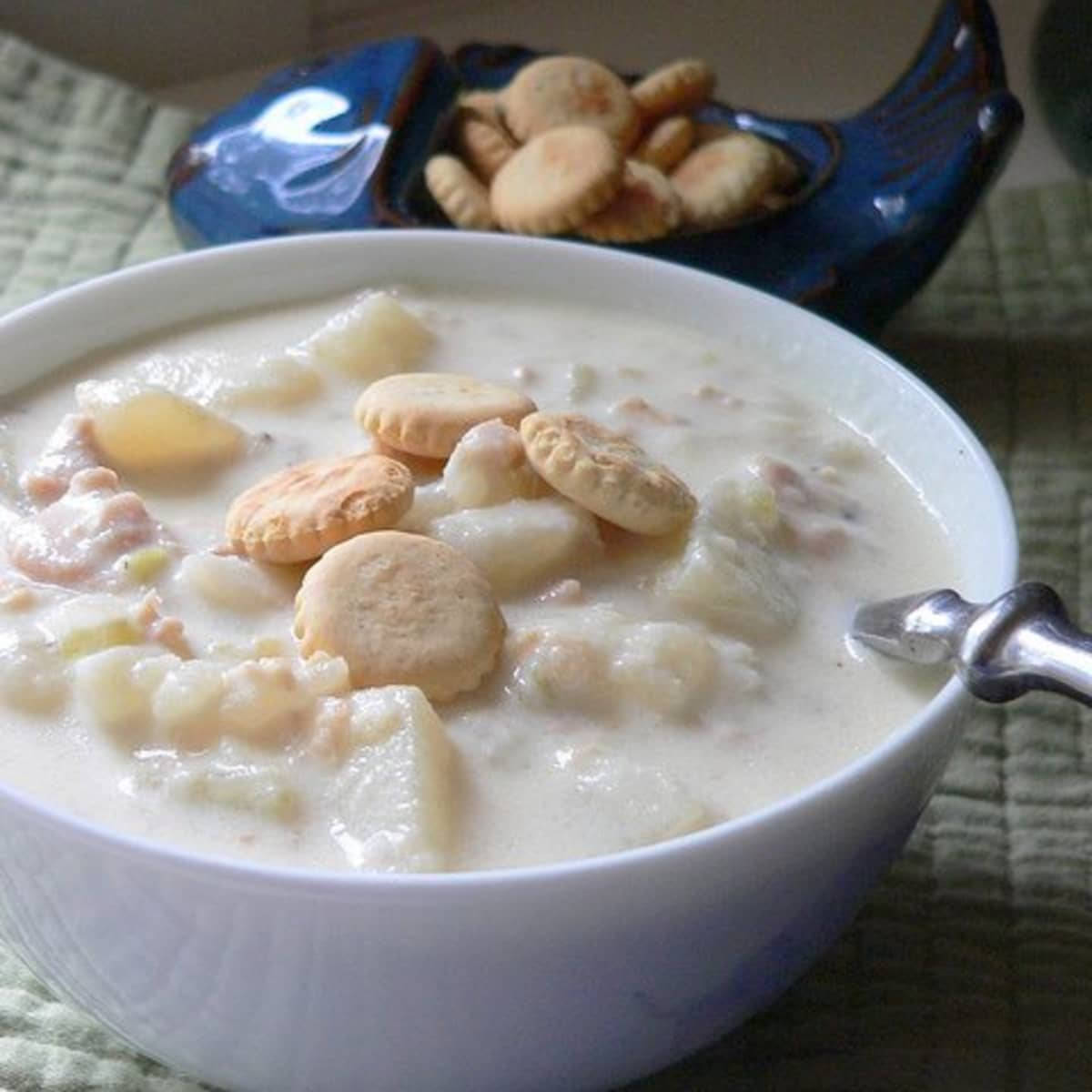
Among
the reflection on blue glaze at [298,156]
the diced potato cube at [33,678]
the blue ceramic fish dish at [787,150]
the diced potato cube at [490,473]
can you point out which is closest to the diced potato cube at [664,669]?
the diced potato cube at [490,473]

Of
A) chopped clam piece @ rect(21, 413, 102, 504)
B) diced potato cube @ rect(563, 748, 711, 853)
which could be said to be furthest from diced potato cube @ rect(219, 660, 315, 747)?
chopped clam piece @ rect(21, 413, 102, 504)

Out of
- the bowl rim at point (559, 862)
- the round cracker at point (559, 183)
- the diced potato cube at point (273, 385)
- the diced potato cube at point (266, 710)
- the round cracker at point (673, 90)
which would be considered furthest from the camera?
the round cracker at point (673, 90)

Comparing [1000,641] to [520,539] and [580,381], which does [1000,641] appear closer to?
[520,539]

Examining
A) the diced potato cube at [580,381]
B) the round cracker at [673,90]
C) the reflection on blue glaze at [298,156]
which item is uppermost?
the diced potato cube at [580,381]

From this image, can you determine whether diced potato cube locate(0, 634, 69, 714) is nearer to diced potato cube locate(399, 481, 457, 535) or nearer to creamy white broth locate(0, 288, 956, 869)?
creamy white broth locate(0, 288, 956, 869)

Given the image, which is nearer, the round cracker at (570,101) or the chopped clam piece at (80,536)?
the chopped clam piece at (80,536)

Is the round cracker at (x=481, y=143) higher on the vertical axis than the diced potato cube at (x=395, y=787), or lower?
lower

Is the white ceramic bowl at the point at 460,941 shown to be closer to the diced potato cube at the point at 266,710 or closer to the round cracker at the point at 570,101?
the diced potato cube at the point at 266,710
